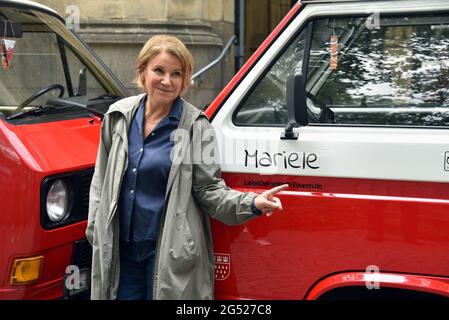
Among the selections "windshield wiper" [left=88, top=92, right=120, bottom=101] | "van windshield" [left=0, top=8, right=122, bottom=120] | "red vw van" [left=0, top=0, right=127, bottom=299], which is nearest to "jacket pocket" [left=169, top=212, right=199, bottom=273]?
"red vw van" [left=0, top=0, right=127, bottom=299]

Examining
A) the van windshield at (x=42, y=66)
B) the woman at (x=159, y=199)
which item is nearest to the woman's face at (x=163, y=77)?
the woman at (x=159, y=199)

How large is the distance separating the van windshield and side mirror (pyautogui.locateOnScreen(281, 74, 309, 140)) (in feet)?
5.57

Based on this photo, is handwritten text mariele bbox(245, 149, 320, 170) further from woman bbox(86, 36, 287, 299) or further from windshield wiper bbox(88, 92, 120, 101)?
windshield wiper bbox(88, 92, 120, 101)

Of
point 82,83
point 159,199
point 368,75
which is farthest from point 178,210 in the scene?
point 82,83

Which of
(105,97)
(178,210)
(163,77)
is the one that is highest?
(105,97)

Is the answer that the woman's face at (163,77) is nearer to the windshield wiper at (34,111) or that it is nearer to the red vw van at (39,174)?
the red vw van at (39,174)

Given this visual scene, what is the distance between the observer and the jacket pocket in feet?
7.93

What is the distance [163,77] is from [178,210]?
62 cm

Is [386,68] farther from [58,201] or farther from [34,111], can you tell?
[34,111]

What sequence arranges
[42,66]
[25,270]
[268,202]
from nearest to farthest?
[268,202], [25,270], [42,66]

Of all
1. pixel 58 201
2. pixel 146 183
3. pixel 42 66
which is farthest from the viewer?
pixel 42 66

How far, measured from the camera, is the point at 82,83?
160 inches

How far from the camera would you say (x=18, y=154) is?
271cm
